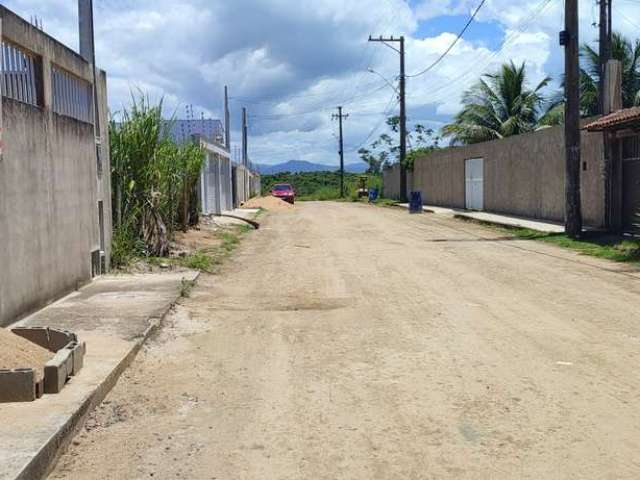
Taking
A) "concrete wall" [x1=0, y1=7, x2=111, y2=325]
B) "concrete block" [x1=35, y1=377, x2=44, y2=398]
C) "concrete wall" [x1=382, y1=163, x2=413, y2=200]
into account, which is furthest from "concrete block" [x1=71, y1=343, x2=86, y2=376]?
"concrete wall" [x1=382, y1=163, x2=413, y2=200]

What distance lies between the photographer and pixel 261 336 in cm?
840

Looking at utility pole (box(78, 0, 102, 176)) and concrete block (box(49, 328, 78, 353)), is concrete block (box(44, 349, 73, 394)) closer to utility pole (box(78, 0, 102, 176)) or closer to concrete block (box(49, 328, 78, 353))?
concrete block (box(49, 328, 78, 353))

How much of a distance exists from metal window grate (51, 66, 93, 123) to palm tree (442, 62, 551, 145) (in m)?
32.6

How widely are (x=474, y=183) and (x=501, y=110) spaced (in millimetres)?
9123

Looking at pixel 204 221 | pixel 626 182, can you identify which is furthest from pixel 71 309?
pixel 204 221

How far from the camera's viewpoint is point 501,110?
4300cm

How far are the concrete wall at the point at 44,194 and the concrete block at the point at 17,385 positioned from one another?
99.4 inches

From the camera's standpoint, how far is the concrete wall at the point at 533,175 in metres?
21.5

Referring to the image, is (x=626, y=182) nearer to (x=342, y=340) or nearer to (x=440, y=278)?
(x=440, y=278)

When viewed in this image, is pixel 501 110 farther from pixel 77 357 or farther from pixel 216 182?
pixel 77 357

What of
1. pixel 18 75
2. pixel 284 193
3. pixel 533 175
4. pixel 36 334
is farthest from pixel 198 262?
pixel 284 193

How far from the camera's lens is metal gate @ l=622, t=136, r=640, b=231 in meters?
18.9

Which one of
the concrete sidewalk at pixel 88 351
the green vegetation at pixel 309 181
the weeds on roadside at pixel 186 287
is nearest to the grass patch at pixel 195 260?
the concrete sidewalk at pixel 88 351

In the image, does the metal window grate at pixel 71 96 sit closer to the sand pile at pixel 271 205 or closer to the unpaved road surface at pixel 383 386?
the unpaved road surface at pixel 383 386
